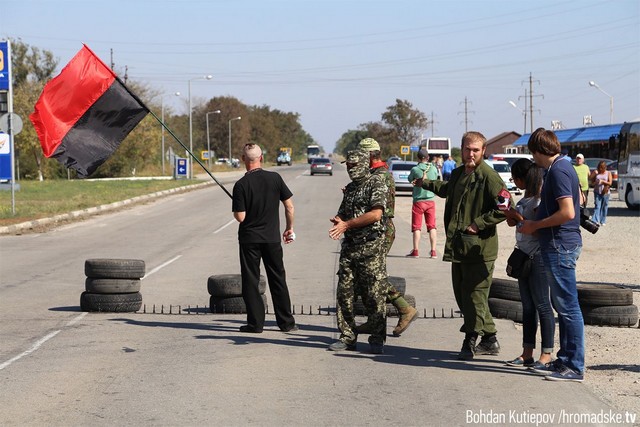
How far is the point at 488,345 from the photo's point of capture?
8.15 metres

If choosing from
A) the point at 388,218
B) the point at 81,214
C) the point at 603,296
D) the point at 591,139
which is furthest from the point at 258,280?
the point at 591,139

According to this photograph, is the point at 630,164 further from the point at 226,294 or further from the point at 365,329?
the point at 365,329

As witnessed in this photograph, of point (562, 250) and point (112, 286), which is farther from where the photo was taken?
point (112, 286)

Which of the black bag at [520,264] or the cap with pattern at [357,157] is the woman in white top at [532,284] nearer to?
the black bag at [520,264]

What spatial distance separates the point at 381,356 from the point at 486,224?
154 cm

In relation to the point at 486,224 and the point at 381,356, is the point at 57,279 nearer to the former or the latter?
the point at 381,356

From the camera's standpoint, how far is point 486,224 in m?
7.69

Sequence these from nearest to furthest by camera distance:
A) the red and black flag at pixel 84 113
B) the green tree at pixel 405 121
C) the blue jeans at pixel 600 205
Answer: the red and black flag at pixel 84 113 < the blue jeans at pixel 600 205 < the green tree at pixel 405 121

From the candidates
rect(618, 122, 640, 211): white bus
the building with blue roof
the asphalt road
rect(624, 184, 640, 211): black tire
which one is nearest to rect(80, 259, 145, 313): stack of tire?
the asphalt road

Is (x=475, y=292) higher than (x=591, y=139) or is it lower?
lower

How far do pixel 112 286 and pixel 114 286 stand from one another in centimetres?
2

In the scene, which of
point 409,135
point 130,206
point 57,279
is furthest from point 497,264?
point 409,135

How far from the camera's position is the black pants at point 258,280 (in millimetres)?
9469

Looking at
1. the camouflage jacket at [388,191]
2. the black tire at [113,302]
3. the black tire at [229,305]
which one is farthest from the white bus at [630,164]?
the camouflage jacket at [388,191]
